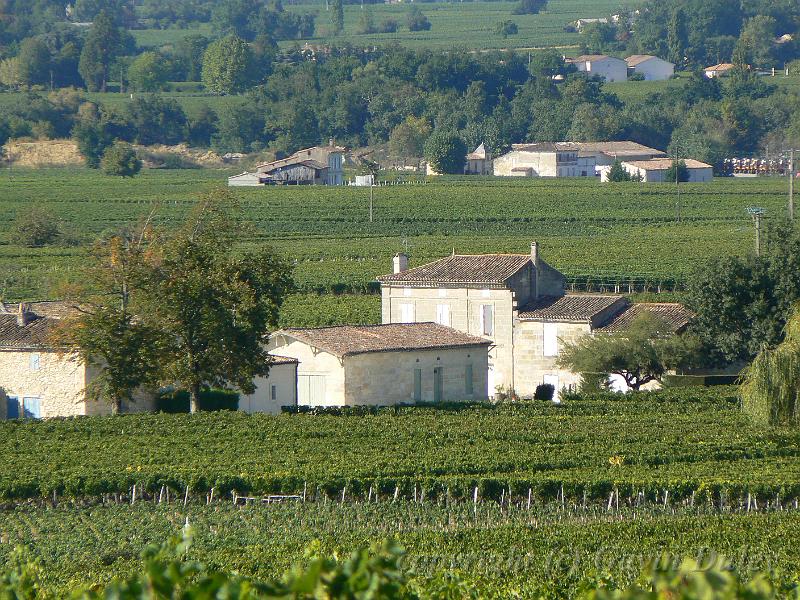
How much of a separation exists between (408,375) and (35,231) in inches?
1901

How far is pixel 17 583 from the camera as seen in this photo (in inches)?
408

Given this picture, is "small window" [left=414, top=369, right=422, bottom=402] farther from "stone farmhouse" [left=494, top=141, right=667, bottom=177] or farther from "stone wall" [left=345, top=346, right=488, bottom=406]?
"stone farmhouse" [left=494, top=141, right=667, bottom=177]

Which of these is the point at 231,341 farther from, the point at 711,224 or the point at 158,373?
the point at 711,224

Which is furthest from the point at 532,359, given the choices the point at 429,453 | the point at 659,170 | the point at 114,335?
the point at 659,170

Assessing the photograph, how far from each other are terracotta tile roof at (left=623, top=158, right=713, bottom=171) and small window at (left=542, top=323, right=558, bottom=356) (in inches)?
3635

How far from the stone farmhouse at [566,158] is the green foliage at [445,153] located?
14.4 ft

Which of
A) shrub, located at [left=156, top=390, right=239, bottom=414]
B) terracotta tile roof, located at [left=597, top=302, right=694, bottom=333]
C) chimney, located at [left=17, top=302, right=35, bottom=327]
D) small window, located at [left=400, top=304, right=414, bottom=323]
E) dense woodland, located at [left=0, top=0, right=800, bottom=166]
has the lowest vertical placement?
shrub, located at [left=156, top=390, right=239, bottom=414]

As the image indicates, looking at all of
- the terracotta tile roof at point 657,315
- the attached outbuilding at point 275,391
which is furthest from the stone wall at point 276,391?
the terracotta tile roof at point 657,315

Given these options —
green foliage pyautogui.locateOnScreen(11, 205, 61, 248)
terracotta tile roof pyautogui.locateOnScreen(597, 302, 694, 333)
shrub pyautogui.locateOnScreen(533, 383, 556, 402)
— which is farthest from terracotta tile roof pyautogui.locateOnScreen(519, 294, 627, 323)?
green foliage pyautogui.locateOnScreen(11, 205, 61, 248)

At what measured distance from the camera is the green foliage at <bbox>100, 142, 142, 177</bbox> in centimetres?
13250

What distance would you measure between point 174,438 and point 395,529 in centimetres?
1108

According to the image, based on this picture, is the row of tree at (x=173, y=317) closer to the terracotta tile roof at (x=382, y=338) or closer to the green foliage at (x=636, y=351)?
the terracotta tile roof at (x=382, y=338)

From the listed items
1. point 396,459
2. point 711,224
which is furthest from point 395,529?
point 711,224

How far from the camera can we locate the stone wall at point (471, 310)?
163 ft
